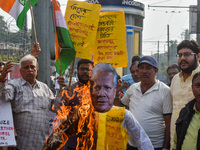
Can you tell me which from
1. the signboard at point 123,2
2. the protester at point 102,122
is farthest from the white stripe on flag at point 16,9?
the signboard at point 123,2

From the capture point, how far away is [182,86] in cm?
361

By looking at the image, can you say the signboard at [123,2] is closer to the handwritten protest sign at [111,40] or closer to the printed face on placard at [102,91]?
the handwritten protest sign at [111,40]

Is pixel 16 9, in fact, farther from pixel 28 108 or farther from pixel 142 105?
pixel 142 105

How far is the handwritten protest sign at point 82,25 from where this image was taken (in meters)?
3.31

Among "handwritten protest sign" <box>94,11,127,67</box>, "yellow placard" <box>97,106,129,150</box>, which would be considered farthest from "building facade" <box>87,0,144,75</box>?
"yellow placard" <box>97,106,129,150</box>

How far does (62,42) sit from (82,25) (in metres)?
0.38

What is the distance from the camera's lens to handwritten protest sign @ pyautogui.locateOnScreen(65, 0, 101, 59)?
130 inches

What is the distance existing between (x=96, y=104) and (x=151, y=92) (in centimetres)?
143

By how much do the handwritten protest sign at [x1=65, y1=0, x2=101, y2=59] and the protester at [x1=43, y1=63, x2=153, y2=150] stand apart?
75 centimetres

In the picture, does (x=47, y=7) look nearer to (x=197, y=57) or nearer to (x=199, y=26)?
(x=197, y=57)

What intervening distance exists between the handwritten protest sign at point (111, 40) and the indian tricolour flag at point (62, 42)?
1.13 feet

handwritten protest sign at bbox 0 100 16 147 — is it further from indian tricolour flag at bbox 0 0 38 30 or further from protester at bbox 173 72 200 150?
protester at bbox 173 72 200 150

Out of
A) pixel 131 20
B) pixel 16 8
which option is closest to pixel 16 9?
pixel 16 8

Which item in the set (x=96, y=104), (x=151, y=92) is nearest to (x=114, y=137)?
(x=96, y=104)
